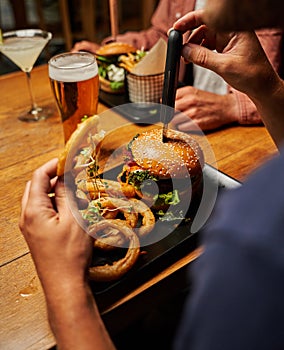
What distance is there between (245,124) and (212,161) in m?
0.28

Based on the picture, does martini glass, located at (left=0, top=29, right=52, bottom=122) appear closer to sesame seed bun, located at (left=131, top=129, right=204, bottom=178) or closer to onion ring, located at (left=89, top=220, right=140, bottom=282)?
sesame seed bun, located at (left=131, top=129, right=204, bottom=178)

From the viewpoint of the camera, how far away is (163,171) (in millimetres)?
1126

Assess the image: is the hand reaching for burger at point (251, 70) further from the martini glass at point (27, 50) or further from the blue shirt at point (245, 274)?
the blue shirt at point (245, 274)

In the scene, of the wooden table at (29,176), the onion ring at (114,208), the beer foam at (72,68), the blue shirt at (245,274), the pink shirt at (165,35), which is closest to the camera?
the blue shirt at (245,274)

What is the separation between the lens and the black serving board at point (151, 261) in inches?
35.6

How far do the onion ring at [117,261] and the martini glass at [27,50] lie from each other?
757 millimetres

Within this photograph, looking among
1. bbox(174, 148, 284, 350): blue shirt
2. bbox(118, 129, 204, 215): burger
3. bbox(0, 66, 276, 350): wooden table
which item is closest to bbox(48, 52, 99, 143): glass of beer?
bbox(0, 66, 276, 350): wooden table

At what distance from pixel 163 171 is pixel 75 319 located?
0.48 m

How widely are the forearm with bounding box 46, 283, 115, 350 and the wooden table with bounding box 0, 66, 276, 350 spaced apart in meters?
0.08

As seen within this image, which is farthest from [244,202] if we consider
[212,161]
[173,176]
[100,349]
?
[212,161]

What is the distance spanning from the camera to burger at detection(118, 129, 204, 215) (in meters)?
1.11

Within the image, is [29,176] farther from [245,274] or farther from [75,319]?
[245,274]

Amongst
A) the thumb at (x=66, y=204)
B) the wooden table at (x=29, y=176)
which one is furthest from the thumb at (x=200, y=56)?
the thumb at (x=66, y=204)

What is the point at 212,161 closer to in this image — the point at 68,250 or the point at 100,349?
the point at 68,250
